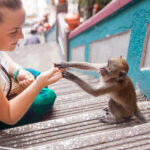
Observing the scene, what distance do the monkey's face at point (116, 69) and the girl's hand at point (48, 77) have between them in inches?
17.0

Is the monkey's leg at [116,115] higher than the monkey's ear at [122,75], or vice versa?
the monkey's ear at [122,75]

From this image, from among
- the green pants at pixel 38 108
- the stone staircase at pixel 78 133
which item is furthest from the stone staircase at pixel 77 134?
the green pants at pixel 38 108

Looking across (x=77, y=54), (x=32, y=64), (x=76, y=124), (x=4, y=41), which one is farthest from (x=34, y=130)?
(x=32, y=64)

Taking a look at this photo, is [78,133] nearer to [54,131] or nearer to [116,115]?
[54,131]

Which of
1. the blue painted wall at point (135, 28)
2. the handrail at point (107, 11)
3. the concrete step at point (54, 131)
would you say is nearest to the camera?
the concrete step at point (54, 131)

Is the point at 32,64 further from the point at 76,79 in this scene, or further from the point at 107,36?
the point at 76,79

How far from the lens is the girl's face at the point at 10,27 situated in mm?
1111

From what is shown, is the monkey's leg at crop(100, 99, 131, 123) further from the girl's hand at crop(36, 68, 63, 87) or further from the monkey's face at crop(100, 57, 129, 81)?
the girl's hand at crop(36, 68, 63, 87)

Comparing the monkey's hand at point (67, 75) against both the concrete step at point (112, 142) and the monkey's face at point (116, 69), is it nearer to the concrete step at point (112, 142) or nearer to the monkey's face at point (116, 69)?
the monkey's face at point (116, 69)

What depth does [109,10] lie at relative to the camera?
2.51 m

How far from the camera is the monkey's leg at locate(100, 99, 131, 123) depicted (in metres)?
1.48

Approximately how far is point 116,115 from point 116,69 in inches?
17.4

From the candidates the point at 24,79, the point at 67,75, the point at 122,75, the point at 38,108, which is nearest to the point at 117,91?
the point at 122,75

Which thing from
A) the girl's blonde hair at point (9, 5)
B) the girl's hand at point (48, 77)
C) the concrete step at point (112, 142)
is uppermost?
the girl's blonde hair at point (9, 5)
